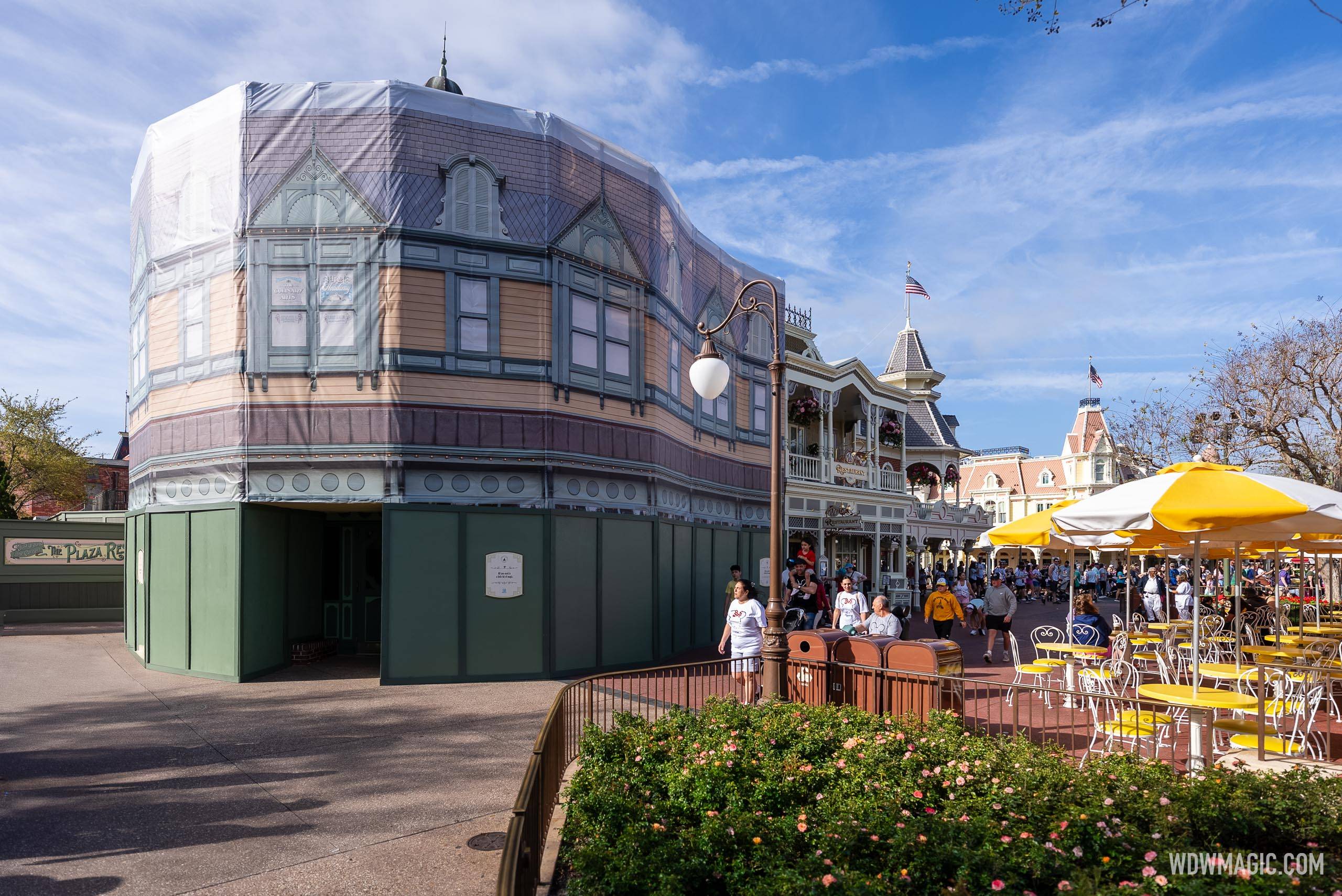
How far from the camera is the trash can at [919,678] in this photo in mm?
9461

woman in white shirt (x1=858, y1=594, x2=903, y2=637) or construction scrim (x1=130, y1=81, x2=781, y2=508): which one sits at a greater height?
construction scrim (x1=130, y1=81, x2=781, y2=508)

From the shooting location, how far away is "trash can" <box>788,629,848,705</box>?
33.6 ft

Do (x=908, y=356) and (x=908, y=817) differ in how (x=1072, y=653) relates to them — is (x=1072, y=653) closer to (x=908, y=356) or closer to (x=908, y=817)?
(x=908, y=817)

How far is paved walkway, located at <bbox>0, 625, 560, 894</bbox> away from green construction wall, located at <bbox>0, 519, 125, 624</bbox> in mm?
11670

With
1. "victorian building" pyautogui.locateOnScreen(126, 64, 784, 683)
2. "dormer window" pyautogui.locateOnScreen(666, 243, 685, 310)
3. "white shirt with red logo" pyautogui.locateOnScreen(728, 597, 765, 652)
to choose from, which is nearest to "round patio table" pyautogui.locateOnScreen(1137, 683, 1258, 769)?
"white shirt with red logo" pyautogui.locateOnScreen(728, 597, 765, 652)

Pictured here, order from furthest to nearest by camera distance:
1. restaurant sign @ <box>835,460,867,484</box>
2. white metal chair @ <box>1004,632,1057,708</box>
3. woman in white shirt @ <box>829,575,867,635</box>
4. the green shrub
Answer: restaurant sign @ <box>835,460,867,484</box> < woman in white shirt @ <box>829,575,867,635</box> < white metal chair @ <box>1004,632,1057,708</box> < the green shrub

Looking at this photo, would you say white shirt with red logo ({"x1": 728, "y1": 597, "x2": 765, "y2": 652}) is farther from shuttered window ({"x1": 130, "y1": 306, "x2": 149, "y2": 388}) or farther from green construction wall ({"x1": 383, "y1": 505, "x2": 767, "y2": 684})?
shuttered window ({"x1": 130, "y1": 306, "x2": 149, "y2": 388})

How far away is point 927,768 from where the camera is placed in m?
6.97

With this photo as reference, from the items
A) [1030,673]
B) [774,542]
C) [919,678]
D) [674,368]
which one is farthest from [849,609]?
[674,368]

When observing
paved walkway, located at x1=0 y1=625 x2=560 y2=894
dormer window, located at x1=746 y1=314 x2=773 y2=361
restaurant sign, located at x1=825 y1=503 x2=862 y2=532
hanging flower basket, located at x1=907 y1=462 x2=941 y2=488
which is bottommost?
paved walkway, located at x1=0 y1=625 x2=560 y2=894

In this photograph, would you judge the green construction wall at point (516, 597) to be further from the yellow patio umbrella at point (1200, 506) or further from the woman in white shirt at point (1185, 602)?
the woman in white shirt at point (1185, 602)

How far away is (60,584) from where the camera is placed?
24328 mm

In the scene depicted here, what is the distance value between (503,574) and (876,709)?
679 centimetres

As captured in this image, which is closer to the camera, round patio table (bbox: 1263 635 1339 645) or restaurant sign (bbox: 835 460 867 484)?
round patio table (bbox: 1263 635 1339 645)
